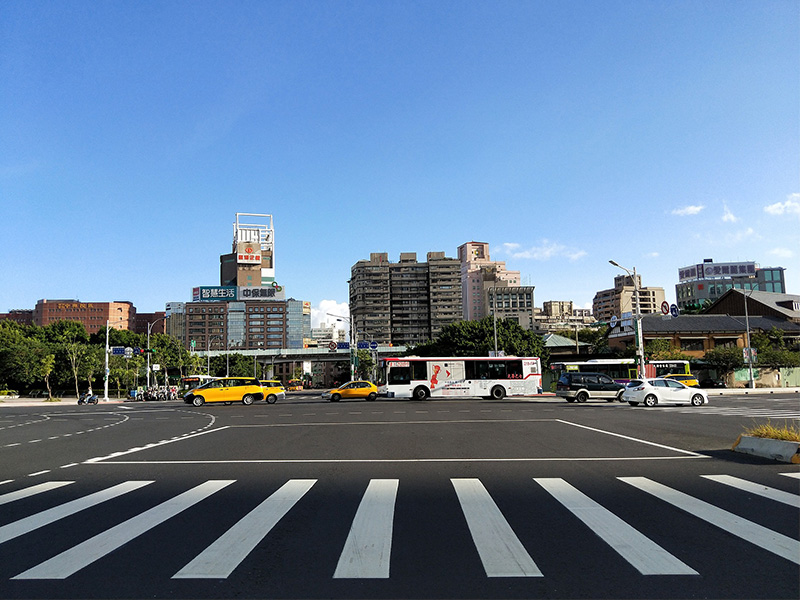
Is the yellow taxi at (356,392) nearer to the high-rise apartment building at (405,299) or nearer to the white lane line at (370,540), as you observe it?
the white lane line at (370,540)

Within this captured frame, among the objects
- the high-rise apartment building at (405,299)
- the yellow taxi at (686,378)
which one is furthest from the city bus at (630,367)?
the high-rise apartment building at (405,299)

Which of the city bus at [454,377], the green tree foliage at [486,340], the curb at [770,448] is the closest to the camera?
the curb at [770,448]

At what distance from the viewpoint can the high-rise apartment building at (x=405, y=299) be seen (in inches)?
7387

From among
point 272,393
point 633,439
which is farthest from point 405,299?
point 633,439

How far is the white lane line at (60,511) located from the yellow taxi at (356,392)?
125 feet

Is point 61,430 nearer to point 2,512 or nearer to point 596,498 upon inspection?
point 2,512

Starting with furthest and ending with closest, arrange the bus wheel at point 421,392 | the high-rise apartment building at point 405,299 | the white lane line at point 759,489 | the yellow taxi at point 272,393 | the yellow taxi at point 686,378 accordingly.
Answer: the high-rise apartment building at point 405,299 → the yellow taxi at point 686,378 → the yellow taxi at point 272,393 → the bus wheel at point 421,392 → the white lane line at point 759,489

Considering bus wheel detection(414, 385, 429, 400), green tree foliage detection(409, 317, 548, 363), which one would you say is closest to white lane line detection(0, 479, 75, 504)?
bus wheel detection(414, 385, 429, 400)

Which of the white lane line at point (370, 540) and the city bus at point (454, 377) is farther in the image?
the city bus at point (454, 377)

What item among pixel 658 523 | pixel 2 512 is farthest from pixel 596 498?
pixel 2 512

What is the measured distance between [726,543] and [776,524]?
48.0 inches

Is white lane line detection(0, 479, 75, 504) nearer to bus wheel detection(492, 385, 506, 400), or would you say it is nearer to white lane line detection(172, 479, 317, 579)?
white lane line detection(172, 479, 317, 579)

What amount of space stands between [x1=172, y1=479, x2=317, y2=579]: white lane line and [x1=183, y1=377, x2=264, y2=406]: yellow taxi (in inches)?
1417

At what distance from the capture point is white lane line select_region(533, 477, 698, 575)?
530 centimetres
